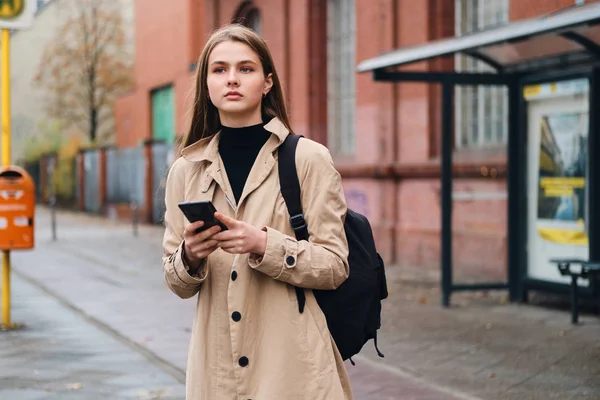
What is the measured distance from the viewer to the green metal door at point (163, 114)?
29969mm

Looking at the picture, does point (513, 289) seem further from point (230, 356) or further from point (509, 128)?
point (230, 356)

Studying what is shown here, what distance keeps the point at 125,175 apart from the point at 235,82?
28170 millimetres

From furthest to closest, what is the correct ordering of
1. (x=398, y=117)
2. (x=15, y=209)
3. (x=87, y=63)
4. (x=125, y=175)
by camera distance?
(x=87, y=63), (x=125, y=175), (x=398, y=117), (x=15, y=209)

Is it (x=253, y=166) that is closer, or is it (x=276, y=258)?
(x=276, y=258)

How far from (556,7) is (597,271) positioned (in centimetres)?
399

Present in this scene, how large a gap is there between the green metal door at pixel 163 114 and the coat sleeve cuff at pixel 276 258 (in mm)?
27110

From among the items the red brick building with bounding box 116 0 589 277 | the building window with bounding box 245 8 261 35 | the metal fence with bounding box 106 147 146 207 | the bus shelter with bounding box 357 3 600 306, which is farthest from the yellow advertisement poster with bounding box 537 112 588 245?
the metal fence with bounding box 106 147 146 207

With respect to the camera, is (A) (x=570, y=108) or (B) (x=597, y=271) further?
(A) (x=570, y=108)

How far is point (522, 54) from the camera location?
9.72m

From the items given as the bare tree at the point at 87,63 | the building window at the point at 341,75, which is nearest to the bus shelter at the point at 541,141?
the building window at the point at 341,75

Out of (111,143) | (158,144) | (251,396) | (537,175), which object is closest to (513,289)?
(537,175)

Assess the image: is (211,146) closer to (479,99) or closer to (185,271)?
(185,271)

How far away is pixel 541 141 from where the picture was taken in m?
9.64

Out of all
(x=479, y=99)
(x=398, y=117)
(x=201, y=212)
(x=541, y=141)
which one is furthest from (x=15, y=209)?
(x=398, y=117)
